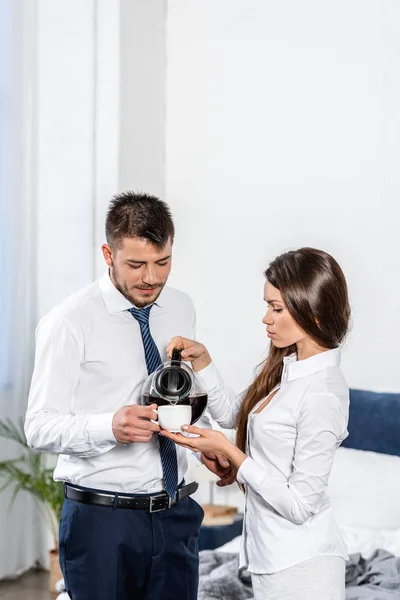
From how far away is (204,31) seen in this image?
420cm

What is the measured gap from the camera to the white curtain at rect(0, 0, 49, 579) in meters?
3.86

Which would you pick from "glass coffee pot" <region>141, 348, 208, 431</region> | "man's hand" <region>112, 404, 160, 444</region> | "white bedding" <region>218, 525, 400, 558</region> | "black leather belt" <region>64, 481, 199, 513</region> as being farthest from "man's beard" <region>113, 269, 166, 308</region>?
"white bedding" <region>218, 525, 400, 558</region>

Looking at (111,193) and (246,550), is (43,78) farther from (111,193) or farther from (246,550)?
(246,550)

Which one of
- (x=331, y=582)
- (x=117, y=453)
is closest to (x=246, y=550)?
(x=331, y=582)

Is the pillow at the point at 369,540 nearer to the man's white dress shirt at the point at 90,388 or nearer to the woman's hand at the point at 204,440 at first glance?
the man's white dress shirt at the point at 90,388

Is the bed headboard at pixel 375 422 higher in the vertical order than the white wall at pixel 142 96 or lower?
lower

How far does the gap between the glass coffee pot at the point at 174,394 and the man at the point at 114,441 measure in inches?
5.3

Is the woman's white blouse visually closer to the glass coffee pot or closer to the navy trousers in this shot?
the glass coffee pot

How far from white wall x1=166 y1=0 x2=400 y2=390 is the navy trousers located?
6.34 ft

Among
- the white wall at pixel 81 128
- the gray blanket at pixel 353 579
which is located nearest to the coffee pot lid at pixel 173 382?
the gray blanket at pixel 353 579

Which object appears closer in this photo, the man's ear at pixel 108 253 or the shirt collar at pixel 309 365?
the shirt collar at pixel 309 365

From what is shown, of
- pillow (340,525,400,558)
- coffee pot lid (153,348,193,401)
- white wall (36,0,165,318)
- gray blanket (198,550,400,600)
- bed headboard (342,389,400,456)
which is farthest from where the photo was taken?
white wall (36,0,165,318)

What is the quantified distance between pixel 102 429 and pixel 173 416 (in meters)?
0.18

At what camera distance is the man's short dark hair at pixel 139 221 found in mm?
1905
